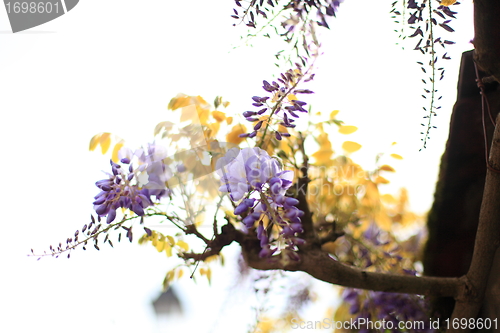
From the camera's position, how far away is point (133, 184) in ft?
1.45

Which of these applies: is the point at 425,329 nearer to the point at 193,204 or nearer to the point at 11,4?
the point at 193,204

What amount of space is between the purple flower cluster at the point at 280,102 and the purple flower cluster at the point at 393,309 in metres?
0.56

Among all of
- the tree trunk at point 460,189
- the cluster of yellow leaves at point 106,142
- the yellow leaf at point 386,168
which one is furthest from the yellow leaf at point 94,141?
the tree trunk at point 460,189

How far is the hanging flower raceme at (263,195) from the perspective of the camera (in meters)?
0.35

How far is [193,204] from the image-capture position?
2.02 feet

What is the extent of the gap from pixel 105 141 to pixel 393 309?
0.69 m

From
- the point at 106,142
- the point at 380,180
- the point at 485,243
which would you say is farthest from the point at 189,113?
the point at 485,243

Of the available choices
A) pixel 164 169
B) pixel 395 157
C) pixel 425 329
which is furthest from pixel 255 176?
pixel 425 329

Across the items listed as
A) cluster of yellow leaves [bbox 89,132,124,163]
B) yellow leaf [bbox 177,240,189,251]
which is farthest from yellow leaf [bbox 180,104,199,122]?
yellow leaf [bbox 177,240,189,251]

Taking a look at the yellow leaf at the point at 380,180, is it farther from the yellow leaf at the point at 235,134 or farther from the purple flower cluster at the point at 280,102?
the purple flower cluster at the point at 280,102

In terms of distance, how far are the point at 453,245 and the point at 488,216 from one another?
23 cm

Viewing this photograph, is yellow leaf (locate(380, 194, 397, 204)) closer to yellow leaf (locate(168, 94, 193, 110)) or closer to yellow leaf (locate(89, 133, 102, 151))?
yellow leaf (locate(168, 94, 193, 110))

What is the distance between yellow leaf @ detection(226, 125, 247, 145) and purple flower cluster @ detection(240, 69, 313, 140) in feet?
0.81

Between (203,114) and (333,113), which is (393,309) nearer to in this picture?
(333,113)
